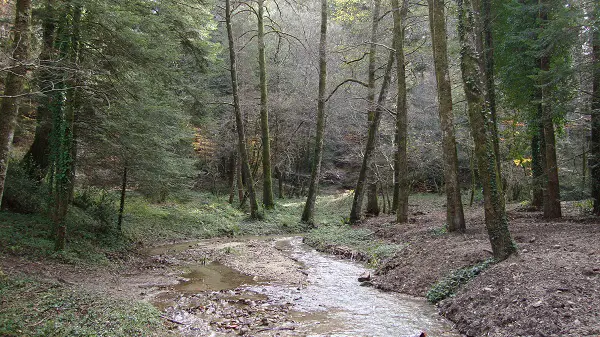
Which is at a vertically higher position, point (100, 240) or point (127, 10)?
point (127, 10)

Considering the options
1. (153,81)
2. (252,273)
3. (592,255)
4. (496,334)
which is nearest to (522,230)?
(592,255)

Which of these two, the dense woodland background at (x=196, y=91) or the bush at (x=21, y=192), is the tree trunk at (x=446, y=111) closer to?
the dense woodland background at (x=196, y=91)

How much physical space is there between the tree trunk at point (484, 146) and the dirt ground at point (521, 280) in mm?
459

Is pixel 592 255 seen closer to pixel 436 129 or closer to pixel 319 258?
pixel 319 258

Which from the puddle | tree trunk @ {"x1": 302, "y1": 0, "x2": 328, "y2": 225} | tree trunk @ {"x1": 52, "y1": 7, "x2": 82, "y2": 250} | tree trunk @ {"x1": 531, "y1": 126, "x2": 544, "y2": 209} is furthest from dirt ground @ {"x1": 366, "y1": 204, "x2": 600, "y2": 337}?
tree trunk @ {"x1": 302, "y1": 0, "x2": 328, "y2": 225}

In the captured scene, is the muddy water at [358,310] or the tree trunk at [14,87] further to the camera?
the tree trunk at [14,87]

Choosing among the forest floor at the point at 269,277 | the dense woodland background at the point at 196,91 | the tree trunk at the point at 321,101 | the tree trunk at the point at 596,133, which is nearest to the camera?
the forest floor at the point at 269,277

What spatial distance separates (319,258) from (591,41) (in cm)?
952

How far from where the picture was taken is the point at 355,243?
13.9 m

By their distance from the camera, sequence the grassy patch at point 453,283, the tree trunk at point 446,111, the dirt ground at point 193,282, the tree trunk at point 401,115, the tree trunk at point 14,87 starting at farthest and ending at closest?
the tree trunk at point 401,115 → the tree trunk at point 446,111 → the grassy patch at point 453,283 → the tree trunk at point 14,87 → the dirt ground at point 193,282

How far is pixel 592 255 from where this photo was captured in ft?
22.2

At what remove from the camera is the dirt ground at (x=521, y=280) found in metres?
5.12

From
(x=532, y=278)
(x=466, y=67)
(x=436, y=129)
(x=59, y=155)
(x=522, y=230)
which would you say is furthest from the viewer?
(x=436, y=129)

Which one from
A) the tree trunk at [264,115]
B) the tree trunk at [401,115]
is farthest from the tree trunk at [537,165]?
the tree trunk at [264,115]
